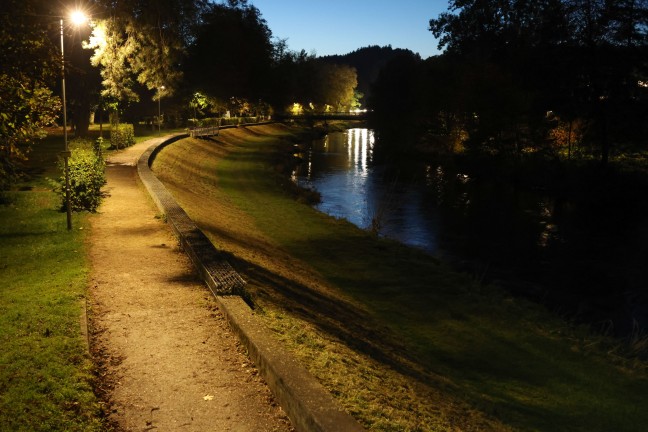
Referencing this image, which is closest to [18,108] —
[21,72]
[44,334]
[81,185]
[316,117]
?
[21,72]

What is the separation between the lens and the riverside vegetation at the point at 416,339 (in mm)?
9109

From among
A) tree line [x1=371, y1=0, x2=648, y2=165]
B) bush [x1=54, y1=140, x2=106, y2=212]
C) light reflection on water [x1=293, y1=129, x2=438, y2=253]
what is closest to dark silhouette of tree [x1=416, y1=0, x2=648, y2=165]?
tree line [x1=371, y1=0, x2=648, y2=165]

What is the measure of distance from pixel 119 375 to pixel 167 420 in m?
1.55

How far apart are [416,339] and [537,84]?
39032 mm

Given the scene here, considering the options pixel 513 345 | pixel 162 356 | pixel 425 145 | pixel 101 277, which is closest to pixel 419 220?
pixel 513 345

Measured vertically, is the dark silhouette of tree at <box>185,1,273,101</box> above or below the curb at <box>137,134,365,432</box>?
above

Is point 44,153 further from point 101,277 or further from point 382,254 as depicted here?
point 101,277

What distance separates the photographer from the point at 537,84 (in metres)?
47.5

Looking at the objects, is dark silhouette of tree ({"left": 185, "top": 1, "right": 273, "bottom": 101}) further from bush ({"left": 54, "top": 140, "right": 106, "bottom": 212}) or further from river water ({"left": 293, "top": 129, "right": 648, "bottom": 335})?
bush ({"left": 54, "top": 140, "right": 106, "bottom": 212})

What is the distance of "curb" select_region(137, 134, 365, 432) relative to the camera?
675cm

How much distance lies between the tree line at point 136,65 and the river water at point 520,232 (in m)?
13.4

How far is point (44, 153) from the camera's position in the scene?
3716cm

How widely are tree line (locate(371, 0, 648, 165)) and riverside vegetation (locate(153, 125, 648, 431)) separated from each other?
27.0 metres

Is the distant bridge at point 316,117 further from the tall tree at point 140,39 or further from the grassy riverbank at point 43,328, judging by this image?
the grassy riverbank at point 43,328
